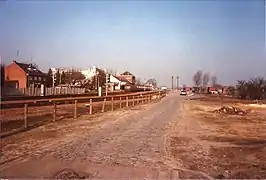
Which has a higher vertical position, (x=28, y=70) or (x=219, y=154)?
(x=28, y=70)

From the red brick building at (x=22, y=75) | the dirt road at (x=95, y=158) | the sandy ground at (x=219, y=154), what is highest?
the red brick building at (x=22, y=75)

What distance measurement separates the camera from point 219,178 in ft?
23.1

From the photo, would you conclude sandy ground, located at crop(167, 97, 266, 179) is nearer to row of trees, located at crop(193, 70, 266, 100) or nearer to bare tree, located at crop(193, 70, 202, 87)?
row of trees, located at crop(193, 70, 266, 100)

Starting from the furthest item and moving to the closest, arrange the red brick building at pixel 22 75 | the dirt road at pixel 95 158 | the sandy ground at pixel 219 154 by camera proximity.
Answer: the red brick building at pixel 22 75
the sandy ground at pixel 219 154
the dirt road at pixel 95 158

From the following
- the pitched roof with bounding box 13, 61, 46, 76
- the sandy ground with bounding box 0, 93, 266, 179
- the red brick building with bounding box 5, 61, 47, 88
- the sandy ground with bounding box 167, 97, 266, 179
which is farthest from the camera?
the pitched roof with bounding box 13, 61, 46, 76

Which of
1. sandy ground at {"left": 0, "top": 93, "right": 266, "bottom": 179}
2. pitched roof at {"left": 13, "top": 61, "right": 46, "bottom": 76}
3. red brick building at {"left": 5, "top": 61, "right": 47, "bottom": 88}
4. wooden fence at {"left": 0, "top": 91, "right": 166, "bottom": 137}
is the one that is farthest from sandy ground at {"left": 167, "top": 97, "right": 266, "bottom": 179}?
pitched roof at {"left": 13, "top": 61, "right": 46, "bottom": 76}

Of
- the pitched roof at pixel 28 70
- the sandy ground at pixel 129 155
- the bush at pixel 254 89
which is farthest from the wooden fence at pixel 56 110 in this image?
the pitched roof at pixel 28 70

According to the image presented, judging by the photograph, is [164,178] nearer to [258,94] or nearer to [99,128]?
[99,128]

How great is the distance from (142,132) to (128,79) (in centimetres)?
13856

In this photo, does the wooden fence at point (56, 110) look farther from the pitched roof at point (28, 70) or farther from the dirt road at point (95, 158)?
the pitched roof at point (28, 70)

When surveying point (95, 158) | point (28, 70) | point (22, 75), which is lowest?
point (95, 158)

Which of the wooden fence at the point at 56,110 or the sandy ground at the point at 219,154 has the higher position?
the wooden fence at the point at 56,110

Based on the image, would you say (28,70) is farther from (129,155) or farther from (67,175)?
(67,175)

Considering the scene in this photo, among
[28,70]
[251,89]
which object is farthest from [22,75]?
[251,89]
